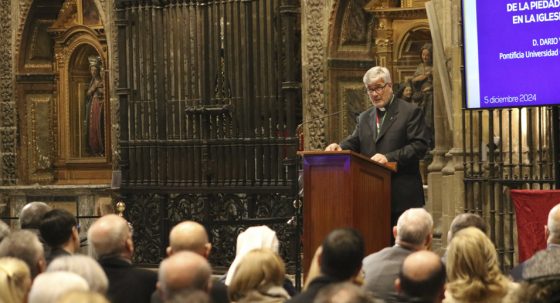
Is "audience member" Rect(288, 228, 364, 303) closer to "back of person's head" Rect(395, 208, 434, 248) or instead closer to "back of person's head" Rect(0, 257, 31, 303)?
"back of person's head" Rect(395, 208, 434, 248)

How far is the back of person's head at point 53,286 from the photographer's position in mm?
4922

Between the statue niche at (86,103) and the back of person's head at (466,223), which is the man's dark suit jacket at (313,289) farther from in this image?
the statue niche at (86,103)

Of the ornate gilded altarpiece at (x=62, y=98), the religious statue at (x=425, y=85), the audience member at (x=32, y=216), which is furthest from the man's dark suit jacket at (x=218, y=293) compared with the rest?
the ornate gilded altarpiece at (x=62, y=98)

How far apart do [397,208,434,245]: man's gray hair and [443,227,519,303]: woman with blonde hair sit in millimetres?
641

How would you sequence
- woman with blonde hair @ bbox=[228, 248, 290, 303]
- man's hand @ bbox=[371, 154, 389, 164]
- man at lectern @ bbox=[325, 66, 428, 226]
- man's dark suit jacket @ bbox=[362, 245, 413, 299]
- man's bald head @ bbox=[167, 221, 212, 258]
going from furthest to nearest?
man at lectern @ bbox=[325, 66, 428, 226] → man's hand @ bbox=[371, 154, 389, 164] → man's dark suit jacket @ bbox=[362, 245, 413, 299] → man's bald head @ bbox=[167, 221, 212, 258] → woman with blonde hair @ bbox=[228, 248, 290, 303]

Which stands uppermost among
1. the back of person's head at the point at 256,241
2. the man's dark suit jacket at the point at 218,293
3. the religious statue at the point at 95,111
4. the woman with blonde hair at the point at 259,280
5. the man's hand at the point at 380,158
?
the religious statue at the point at 95,111

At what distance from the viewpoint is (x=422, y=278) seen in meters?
5.20

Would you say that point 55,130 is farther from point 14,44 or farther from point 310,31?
point 310,31

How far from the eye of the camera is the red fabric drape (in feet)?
31.1

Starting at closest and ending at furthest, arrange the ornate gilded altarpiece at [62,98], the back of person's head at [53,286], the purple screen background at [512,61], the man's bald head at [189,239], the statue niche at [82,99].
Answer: the back of person's head at [53,286] → the man's bald head at [189,239] → the purple screen background at [512,61] → the ornate gilded altarpiece at [62,98] → the statue niche at [82,99]

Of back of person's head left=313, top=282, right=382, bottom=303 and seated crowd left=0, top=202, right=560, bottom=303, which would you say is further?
seated crowd left=0, top=202, right=560, bottom=303

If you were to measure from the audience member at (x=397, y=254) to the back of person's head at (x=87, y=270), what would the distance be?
60.0 inches

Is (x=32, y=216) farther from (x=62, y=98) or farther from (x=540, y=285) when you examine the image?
(x=62, y=98)

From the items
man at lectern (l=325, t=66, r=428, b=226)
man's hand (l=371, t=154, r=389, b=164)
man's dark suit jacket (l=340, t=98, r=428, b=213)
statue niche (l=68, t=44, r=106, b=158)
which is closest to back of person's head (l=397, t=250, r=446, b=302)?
man's hand (l=371, t=154, r=389, b=164)
